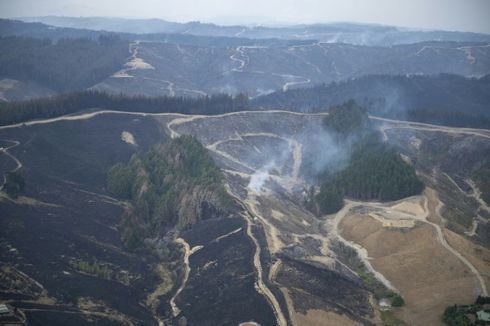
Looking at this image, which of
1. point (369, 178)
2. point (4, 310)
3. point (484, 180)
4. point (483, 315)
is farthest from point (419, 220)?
point (4, 310)

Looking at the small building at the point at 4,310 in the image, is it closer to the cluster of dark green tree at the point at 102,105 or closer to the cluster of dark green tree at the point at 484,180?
the cluster of dark green tree at the point at 102,105

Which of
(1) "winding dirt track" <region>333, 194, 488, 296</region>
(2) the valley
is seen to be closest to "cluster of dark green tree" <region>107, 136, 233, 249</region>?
(2) the valley

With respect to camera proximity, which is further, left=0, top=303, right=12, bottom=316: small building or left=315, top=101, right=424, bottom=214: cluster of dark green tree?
left=315, top=101, right=424, bottom=214: cluster of dark green tree

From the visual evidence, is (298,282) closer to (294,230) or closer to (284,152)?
(294,230)

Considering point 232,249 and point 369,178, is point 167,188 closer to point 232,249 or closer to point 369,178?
point 232,249

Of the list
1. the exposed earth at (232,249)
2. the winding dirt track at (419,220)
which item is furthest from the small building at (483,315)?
the winding dirt track at (419,220)

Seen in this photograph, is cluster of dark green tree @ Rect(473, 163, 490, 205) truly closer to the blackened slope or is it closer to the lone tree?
the blackened slope
